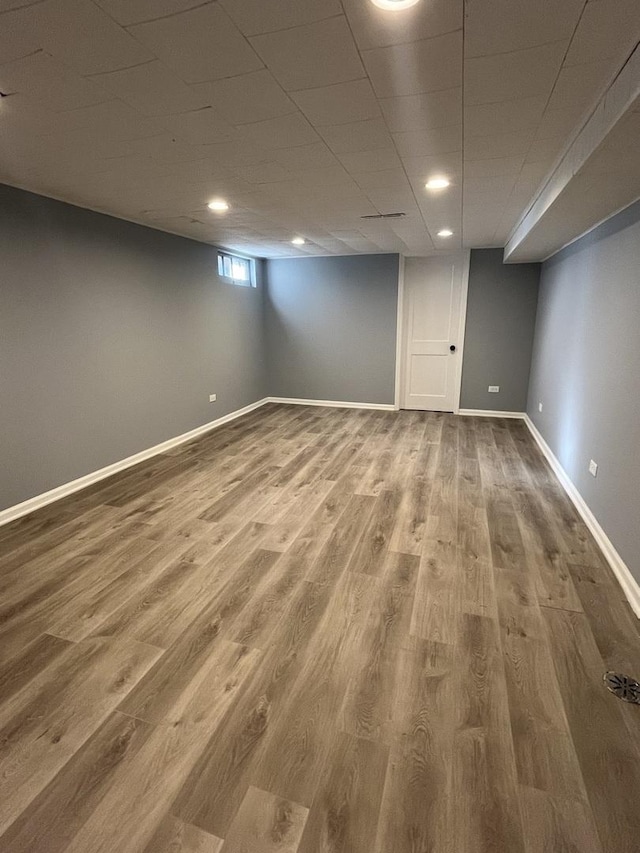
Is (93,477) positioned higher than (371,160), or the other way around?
(371,160)

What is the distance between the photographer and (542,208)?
296cm

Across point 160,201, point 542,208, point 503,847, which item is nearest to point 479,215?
point 542,208

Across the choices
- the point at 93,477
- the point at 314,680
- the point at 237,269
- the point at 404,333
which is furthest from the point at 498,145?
the point at 237,269

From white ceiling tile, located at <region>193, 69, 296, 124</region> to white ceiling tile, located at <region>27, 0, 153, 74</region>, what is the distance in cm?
29

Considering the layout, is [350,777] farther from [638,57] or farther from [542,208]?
[542,208]

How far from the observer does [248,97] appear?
1713 millimetres

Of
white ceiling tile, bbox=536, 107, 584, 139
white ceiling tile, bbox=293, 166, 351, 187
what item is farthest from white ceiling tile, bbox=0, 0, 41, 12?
white ceiling tile, bbox=536, 107, 584, 139

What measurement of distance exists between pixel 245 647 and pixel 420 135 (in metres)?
2.62

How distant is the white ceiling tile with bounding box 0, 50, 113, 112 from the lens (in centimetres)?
149

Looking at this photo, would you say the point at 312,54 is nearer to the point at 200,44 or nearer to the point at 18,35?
the point at 200,44

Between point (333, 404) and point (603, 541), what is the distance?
4.62 metres

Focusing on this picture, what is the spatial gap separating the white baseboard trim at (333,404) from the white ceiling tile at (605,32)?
5.27 meters

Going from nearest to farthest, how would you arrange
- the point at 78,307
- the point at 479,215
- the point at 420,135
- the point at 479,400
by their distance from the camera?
the point at 420,135 < the point at 78,307 < the point at 479,215 < the point at 479,400

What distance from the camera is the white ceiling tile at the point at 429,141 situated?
6.71 feet
